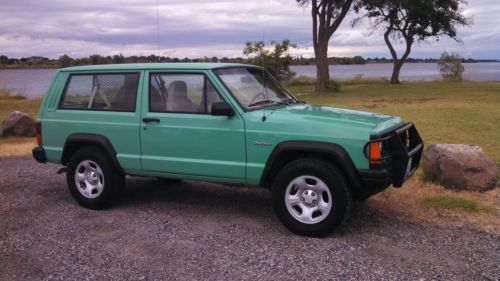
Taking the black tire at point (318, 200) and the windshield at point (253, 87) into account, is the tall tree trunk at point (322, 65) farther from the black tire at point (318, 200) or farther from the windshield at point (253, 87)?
the black tire at point (318, 200)

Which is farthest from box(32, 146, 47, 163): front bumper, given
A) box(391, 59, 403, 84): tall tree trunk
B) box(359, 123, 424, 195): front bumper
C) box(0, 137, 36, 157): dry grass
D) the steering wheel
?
box(391, 59, 403, 84): tall tree trunk

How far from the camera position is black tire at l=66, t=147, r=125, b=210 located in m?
6.48

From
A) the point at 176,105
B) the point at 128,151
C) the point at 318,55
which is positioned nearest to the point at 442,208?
the point at 176,105

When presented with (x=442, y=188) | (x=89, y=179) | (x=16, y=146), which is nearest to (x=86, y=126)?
(x=89, y=179)

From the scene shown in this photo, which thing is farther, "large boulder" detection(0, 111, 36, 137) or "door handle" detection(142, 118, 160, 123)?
"large boulder" detection(0, 111, 36, 137)

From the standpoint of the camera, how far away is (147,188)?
782cm

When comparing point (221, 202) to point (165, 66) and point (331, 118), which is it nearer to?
point (165, 66)

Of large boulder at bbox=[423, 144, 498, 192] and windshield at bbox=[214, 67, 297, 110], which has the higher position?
windshield at bbox=[214, 67, 297, 110]

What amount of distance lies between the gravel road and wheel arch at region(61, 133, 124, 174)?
24.3 inches

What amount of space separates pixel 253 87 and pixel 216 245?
1.95 metres

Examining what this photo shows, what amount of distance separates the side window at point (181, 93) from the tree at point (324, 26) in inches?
977

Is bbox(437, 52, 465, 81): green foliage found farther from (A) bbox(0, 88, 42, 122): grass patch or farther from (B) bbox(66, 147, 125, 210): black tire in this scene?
(B) bbox(66, 147, 125, 210): black tire

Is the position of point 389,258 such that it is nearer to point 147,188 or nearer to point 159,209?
point 159,209

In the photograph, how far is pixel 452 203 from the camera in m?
6.37
